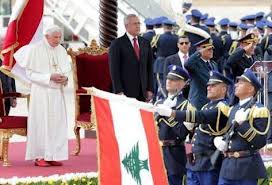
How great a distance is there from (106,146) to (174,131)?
1.81 metres

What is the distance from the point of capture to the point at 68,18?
24125 millimetres

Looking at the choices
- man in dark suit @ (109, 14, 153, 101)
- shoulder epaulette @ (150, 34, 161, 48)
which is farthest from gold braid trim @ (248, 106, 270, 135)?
shoulder epaulette @ (150, 34, 161, 48)

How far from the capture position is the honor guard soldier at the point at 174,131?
813cm

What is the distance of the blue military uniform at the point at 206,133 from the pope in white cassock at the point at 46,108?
2.25m

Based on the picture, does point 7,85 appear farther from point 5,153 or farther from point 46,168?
point 46,168

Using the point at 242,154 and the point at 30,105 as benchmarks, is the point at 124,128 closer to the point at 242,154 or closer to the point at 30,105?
the point at 242,154

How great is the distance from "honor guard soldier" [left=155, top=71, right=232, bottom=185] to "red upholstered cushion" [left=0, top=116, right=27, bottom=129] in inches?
103

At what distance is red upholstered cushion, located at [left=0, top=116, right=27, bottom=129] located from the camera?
1020 centimetres

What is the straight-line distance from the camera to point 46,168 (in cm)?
991

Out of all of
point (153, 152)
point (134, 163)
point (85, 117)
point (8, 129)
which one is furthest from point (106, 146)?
point (85, 117)

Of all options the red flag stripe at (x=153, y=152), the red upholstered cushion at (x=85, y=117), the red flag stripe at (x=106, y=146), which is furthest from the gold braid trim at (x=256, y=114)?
the red upholstered cushion at (x=85, y=117)

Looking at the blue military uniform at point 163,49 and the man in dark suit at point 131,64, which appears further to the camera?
the blue military uniform at point 163,49

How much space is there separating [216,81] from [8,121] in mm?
3185

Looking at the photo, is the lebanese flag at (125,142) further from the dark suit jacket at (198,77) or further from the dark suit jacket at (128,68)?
the dark suit jacket at (198,77)
